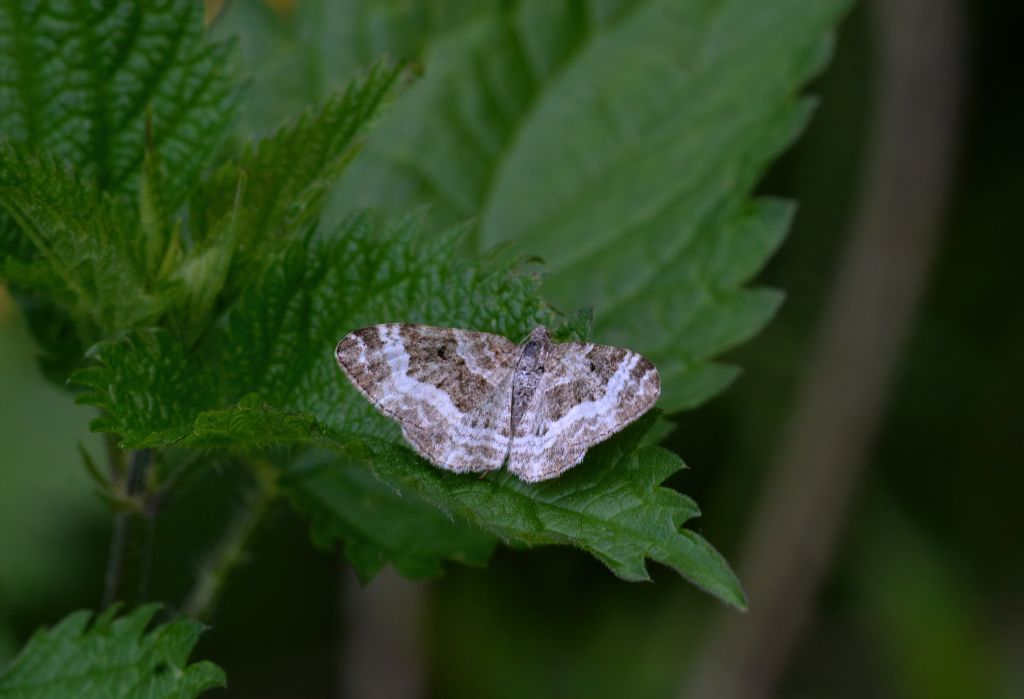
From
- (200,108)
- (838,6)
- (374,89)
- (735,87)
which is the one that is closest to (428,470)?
(374,89)

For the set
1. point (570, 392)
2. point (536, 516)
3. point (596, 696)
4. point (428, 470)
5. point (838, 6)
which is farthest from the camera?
point (596, 696)

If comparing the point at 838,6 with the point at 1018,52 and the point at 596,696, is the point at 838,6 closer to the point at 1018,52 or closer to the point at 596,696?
the point at 1018,52

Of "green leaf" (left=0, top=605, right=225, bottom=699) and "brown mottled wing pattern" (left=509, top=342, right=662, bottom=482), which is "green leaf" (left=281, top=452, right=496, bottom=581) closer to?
"brown mottled wing pattern" (left=509, top=342, right=662, bottom=482)

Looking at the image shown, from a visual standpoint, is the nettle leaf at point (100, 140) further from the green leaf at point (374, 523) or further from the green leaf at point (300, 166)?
the green leaf at point (374, 523)

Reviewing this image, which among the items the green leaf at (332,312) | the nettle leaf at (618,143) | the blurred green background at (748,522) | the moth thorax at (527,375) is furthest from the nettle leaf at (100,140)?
the blurred green background at (748,522)

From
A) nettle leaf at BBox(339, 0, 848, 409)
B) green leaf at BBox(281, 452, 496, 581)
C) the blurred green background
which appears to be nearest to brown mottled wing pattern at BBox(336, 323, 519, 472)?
green leaf at BBox(281, 452, 496, 581)
